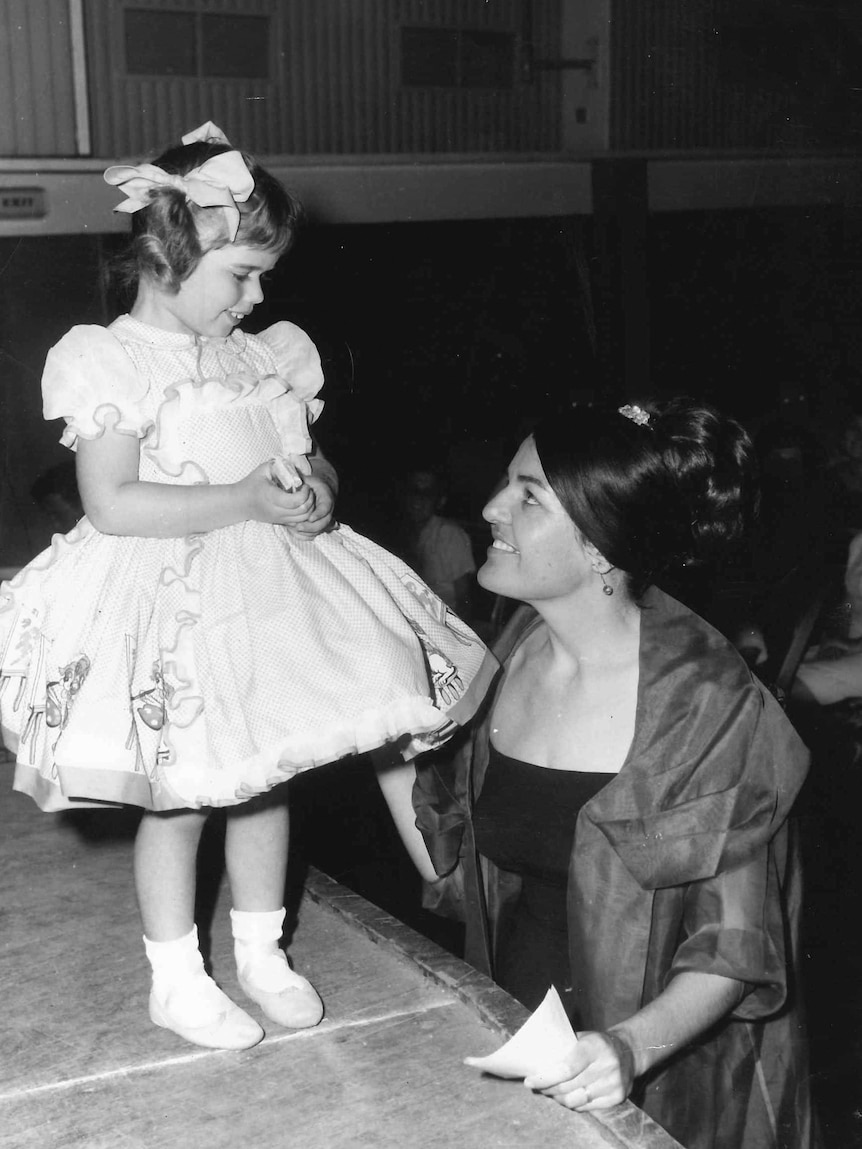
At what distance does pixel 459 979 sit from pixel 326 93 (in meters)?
2.44

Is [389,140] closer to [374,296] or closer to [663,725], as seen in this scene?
[374,296]

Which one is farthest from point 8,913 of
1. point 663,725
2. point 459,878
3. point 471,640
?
point 663,725

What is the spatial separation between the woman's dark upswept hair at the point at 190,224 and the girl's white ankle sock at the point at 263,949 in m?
0.86

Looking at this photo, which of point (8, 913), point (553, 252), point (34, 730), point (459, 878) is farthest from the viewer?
point (553, 252)

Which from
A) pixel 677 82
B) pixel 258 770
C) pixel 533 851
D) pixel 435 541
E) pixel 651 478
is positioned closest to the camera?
pixel 258 770

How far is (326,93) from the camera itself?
3227 mm

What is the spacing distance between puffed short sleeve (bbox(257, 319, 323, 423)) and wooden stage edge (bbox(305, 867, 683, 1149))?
83 centimetres

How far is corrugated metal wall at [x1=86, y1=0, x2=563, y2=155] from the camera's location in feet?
10.0

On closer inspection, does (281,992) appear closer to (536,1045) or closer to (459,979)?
(459,979)

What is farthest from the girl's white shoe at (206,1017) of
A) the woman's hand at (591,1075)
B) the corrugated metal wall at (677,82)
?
the corrugated metal wall at (677,82)

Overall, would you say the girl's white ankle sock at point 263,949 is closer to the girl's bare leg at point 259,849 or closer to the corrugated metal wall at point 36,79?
the girl's bare leg at point 259,849

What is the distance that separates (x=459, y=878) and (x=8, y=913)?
0.81 meters

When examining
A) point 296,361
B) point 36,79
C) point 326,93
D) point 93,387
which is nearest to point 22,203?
point 36,79

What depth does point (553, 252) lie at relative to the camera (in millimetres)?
3773
